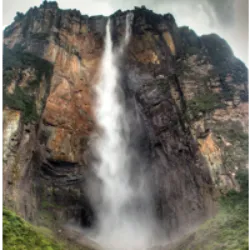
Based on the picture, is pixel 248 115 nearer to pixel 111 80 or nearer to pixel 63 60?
pixel 111 80

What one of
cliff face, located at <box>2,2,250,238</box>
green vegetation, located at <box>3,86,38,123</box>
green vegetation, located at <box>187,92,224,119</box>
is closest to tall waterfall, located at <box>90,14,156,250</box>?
cliff face, located at <box>2,2,250,238</box>

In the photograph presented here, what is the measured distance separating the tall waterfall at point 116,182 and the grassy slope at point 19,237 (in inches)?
299

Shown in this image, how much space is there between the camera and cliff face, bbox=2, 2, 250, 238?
24719 mm

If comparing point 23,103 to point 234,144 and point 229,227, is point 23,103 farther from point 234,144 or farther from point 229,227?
point 229,227

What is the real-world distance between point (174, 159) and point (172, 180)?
6.31ft

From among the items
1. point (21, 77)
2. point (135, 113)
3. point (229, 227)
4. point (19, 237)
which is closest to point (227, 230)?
point (229, 227)

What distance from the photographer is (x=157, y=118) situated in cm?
3078

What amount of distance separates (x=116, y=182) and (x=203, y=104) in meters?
11.6

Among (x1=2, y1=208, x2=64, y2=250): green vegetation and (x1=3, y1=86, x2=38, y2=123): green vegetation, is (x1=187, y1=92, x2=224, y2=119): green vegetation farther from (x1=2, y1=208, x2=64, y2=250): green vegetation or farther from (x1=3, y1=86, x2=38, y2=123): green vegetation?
(x1=2, y1=208, x2=64, y2=250): green vegetation

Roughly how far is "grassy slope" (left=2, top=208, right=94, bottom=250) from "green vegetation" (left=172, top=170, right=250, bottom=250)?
872 cm

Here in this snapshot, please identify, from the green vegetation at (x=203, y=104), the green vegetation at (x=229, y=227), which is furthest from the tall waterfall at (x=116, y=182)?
the green vegetation at (x=203, y=104)

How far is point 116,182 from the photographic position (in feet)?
101

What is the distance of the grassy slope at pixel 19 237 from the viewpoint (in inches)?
571

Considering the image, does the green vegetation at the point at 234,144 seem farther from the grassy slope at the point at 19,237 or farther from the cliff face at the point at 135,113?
the grassy slope at the point at 19,237
